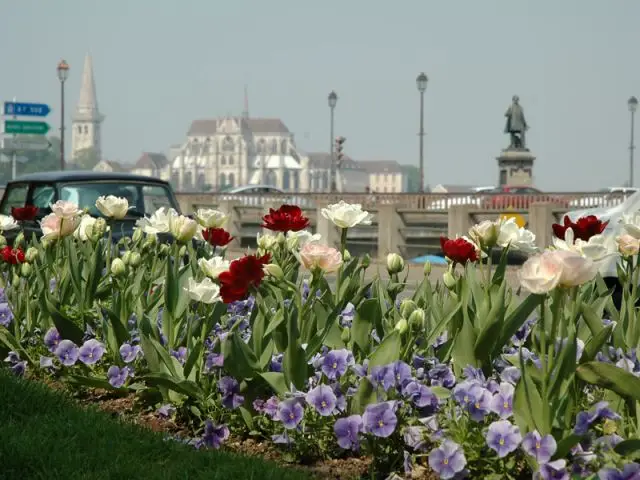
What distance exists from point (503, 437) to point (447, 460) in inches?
8.5

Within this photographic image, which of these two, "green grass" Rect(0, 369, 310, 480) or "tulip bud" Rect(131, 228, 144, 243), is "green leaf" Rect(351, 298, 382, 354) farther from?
"tulip bud" Rect(131, 228, 144, 243)

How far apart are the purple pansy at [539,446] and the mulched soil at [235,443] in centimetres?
47

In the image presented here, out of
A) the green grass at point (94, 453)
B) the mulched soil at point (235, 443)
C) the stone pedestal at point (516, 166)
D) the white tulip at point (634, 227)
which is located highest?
the stone pedestal at point (516, 166)

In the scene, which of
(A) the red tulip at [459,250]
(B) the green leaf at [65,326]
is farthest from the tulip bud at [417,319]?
(B) the green leaf at [65,326]

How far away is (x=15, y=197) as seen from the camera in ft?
47.2

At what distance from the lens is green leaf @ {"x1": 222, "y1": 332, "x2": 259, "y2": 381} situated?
5285 mm

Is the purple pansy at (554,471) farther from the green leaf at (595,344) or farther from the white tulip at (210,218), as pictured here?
the white tulip at (210,218)

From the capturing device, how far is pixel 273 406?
519 cm

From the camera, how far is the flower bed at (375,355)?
14.4 ft

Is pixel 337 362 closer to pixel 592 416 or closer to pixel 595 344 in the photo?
pixel 595 344

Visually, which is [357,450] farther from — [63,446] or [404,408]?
[63,446]

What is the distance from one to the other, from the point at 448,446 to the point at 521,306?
876 mm

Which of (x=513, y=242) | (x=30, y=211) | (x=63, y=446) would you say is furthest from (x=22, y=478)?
(x=30, y=211)

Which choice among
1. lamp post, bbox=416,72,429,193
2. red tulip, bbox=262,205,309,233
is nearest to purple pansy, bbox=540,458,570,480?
red tulip, bbox=262,205,309,233
